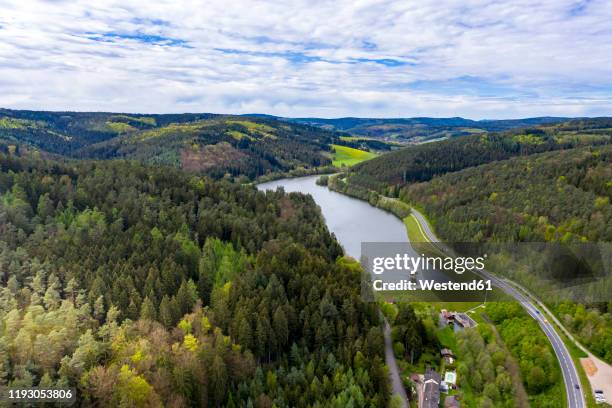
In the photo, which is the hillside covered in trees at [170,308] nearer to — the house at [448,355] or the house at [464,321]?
the house at [448,355]

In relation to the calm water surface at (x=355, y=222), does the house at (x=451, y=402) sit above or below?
below

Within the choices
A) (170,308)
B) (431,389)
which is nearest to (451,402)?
(431,389)

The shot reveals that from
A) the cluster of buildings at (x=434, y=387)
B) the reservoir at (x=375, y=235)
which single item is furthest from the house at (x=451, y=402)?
the reservoir at (x=375, y=235)

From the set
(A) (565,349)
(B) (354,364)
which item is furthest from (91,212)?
(A) (565,349)

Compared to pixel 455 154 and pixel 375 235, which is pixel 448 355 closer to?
pixel 375 235

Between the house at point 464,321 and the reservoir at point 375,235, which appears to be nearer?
the house at point 464,321

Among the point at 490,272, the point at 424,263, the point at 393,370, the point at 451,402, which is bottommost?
the point at 451,402

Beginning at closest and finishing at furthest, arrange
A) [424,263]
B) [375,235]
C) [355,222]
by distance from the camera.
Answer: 1. [424,263]
2. [375,235]
3. [355,222]
